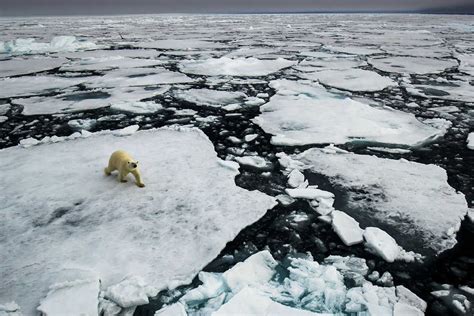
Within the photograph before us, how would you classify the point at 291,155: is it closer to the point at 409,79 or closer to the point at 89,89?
the point at 89,89

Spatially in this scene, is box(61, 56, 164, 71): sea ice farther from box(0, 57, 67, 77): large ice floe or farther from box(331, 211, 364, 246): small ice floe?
box(331, 211, 364, 246): small ice floe

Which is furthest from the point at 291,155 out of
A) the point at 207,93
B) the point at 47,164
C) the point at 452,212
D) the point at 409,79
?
the point at 409,79

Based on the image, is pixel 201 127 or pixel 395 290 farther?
pixel 201 127

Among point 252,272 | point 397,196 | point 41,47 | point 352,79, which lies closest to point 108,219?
point 252,272

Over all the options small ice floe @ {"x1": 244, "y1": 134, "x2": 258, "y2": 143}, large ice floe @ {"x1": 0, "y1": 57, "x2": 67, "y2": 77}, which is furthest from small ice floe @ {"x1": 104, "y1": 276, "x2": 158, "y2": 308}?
large ice floe @ {"x1": 0, "y1": 57, "x2": 67, "y2": 77}

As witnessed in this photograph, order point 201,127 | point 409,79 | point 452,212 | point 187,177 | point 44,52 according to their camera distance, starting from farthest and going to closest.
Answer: point 44,52 < point 409,79 < point 201,127 < point 187,177 < point 452,212

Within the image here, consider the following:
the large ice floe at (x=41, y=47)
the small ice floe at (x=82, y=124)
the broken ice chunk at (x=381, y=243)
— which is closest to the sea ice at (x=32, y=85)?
the small ice floe at (x=82, y=124)
